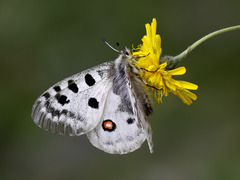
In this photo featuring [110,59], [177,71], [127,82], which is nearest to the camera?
[127,82]

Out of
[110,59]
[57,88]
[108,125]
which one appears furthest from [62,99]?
[110,59]

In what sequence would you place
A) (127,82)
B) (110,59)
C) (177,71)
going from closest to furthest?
(127,82)
(177,71)
(110,59)

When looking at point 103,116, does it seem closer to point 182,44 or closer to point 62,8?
point 182,44

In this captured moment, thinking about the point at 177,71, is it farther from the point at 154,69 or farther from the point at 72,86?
the point at 72,86

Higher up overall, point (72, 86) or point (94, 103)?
point (72, 86)

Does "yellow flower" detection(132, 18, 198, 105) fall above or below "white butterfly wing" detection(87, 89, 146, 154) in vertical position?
above

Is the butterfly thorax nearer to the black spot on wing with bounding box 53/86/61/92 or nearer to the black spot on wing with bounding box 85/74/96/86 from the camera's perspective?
the black spot on wing with bounding box 85/74/96/86

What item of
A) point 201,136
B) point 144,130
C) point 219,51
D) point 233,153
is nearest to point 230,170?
point 233,153

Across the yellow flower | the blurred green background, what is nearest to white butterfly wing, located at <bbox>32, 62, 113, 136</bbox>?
the yellow flower
